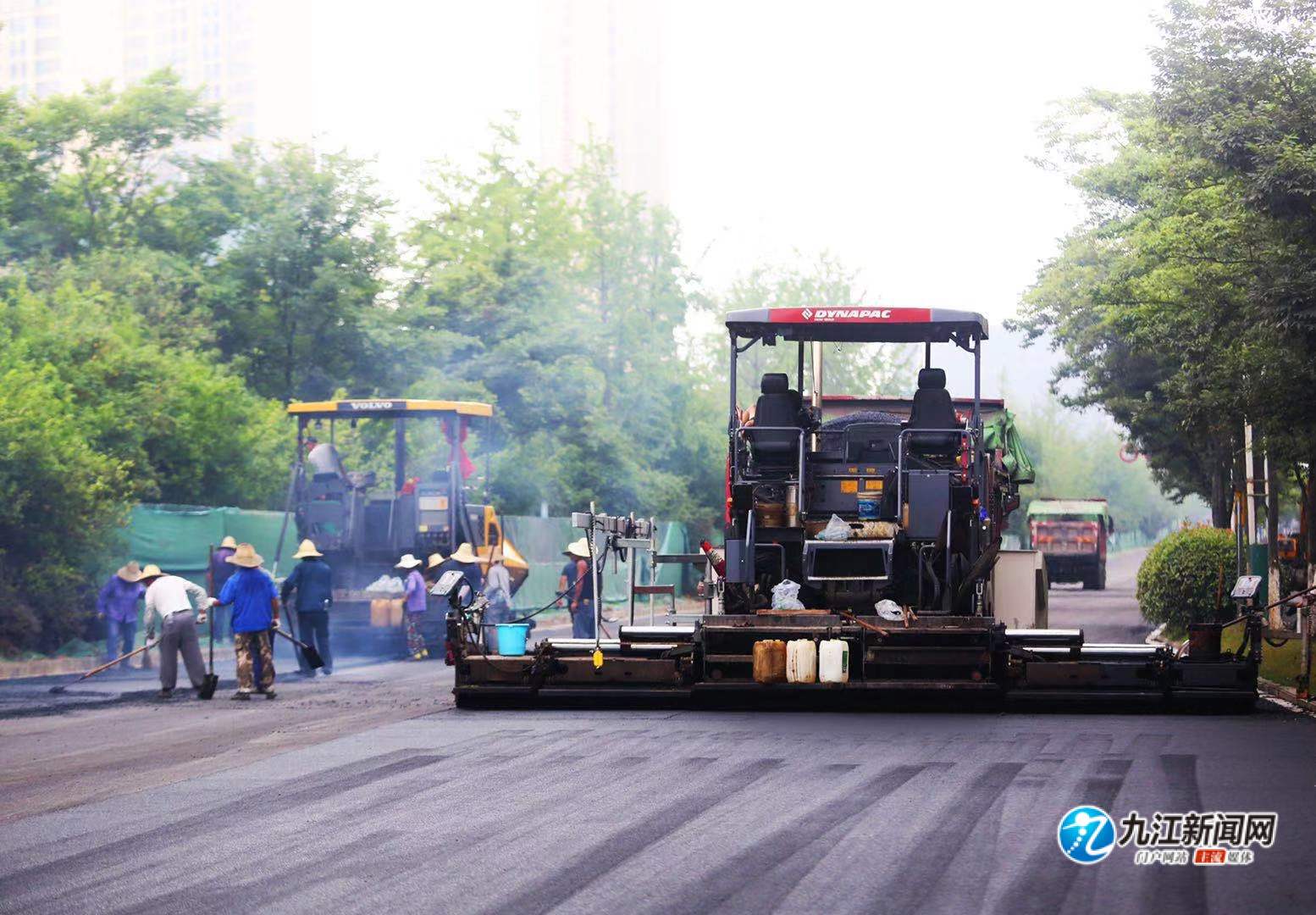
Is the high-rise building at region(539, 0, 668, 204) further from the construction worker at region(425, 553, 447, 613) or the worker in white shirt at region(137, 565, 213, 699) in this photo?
the worker in white shirt at region(137, 565, 213, 699)

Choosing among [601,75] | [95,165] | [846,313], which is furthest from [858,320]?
[601,75]

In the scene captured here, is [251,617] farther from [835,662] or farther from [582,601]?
[835,662]

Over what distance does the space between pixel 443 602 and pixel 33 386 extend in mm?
6469

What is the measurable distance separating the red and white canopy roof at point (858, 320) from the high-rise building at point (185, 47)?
491 ft

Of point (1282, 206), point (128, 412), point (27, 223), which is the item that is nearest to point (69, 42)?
point (27, 223)

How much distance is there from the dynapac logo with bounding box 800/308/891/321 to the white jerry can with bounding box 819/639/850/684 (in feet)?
10.3

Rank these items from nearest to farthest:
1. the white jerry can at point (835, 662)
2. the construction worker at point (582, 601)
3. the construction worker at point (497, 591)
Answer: the white jerry can at point (835, 662)
the construction worker at point (582, 601)
the construction worker at point (497, 591)

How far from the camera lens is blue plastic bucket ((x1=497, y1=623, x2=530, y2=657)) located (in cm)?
1648

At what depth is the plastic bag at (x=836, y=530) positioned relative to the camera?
1595 centimetres

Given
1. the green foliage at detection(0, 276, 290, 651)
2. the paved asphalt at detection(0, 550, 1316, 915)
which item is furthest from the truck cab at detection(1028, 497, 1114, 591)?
the paved asphalt at detection(0, 550, 1316, 915)

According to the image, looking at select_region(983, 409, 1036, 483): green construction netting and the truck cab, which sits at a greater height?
select_region(983, 409, 1036, 483): green construction netting

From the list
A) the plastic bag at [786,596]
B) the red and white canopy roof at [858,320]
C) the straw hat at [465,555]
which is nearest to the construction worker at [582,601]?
the straw hat at [465,555]

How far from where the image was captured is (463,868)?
27.2ft

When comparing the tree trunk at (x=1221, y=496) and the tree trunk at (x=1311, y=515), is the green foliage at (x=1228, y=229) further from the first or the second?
the tree trunk at (x=1221, y=496)
